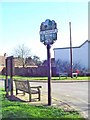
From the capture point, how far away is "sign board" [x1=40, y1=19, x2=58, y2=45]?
1273cm

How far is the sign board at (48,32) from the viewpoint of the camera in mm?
12727

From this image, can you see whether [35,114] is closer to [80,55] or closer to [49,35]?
[49,35]

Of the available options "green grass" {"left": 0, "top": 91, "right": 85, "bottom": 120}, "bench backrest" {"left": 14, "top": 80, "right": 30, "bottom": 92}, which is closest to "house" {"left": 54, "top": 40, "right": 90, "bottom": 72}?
"bench backrest" {"left": 14, "top": 80, "right": 30, "bottom": 92}

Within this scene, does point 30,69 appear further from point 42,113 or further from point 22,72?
point 42,113

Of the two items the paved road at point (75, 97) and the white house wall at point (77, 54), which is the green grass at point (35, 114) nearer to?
the paved road at point (75, 97)

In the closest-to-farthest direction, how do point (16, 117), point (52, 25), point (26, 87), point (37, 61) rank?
point (16, 117)
point (52, 25)
point (26, 87)
point (37, 61)

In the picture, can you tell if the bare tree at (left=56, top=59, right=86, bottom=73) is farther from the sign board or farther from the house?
the sign board

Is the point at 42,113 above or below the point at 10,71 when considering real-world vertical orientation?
below

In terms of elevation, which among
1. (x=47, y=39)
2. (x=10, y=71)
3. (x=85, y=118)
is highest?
(x=47, y=39)

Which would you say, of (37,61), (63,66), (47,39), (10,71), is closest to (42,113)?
(47,39)

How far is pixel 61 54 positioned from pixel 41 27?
58.0 meters

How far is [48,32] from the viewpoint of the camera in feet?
42.2

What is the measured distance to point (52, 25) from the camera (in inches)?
504

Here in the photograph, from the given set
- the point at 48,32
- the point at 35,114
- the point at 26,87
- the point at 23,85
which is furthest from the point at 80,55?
the point at 35,114
